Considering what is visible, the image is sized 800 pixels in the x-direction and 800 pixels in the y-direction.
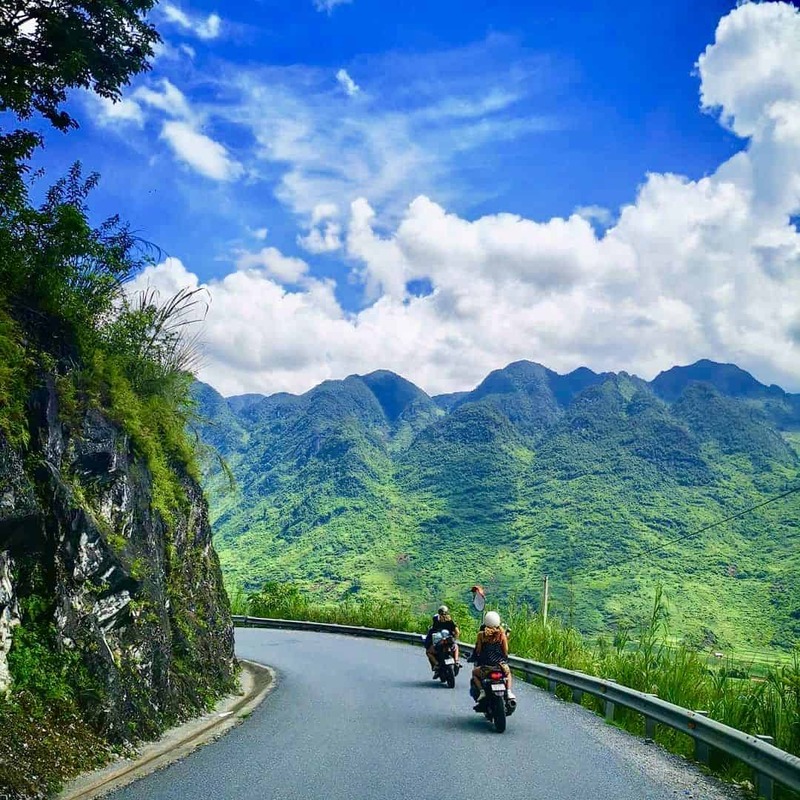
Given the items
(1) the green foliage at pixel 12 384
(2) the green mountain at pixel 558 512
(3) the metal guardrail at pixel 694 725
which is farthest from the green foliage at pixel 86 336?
(2) the green mountain at pixel 558 512

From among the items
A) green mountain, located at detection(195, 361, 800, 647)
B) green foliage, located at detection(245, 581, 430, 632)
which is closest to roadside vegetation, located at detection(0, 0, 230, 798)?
green foliage, located at detection(245, 581, 430, 632)

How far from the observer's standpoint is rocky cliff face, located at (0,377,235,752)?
7.73m

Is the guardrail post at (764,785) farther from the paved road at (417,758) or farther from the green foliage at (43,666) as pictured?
the green foliage at (43,666)

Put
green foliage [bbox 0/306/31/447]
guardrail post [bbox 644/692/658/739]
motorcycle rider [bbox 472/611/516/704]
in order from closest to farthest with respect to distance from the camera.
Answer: green foliage [bbox 0/306/31/447] → guardrail post [bbox 644/692/658/739] → motorcycle rider [bbox 472/611/516/704]

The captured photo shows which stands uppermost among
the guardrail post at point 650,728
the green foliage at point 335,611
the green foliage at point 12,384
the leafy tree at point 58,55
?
the leafy tree at point 58,55

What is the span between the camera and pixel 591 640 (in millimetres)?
17109

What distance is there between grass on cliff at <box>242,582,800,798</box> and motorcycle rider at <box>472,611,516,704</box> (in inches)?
76.9

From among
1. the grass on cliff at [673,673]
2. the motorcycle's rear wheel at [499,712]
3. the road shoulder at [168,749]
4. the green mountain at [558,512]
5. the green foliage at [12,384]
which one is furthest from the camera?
the green mountain at [558,512]

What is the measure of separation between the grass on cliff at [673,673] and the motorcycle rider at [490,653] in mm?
1952

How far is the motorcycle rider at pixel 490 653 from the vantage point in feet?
35.1

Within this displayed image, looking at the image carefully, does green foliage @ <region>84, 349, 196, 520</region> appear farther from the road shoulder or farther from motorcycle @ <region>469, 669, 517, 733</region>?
motorcycle @ <region>469, 669, 517, 733</region>

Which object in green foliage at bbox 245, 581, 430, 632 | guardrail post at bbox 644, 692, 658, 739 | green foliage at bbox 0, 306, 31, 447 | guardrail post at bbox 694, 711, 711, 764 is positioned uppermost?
green foliage at bbox 0, 306, 31, 447

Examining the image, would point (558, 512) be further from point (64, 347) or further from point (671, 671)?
point (64, 347)

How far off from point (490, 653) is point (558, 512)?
395ft
